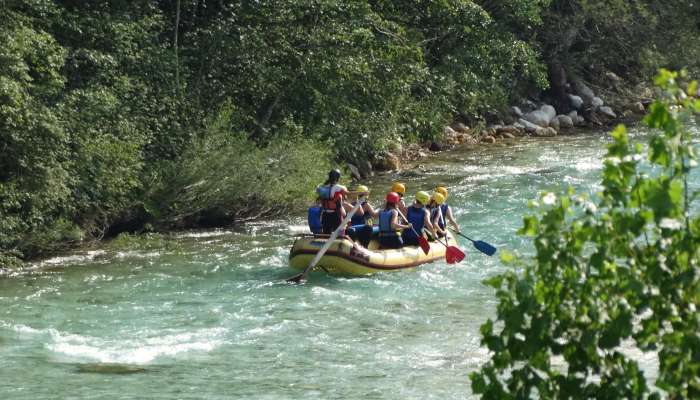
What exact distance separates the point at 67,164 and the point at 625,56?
20681 mm

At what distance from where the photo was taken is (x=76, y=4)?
1658cm

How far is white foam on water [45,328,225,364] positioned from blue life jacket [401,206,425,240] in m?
4.13

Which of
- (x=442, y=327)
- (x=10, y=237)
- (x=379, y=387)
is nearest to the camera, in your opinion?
(x=379, y=387)

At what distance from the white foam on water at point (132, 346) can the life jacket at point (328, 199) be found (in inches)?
136

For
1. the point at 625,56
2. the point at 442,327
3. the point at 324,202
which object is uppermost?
the point at 625,56

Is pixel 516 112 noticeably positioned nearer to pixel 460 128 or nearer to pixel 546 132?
pixel 546 132

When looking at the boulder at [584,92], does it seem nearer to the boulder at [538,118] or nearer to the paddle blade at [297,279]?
the boulder at [538,118]

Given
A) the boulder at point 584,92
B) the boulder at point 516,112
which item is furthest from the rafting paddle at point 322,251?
the boulder at point 584,92

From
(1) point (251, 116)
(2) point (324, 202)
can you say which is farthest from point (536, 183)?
(2) point (324, 202)

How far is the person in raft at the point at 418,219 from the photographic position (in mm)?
13930

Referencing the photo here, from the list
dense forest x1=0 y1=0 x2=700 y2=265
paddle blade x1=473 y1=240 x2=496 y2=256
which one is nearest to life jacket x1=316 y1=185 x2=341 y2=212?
paddle blade x1=473 y1=240 x2=496 y2=256

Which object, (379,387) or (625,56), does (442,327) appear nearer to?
(379,387)

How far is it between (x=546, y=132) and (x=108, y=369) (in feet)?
62.0

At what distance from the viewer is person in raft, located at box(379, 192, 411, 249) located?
533 inches
